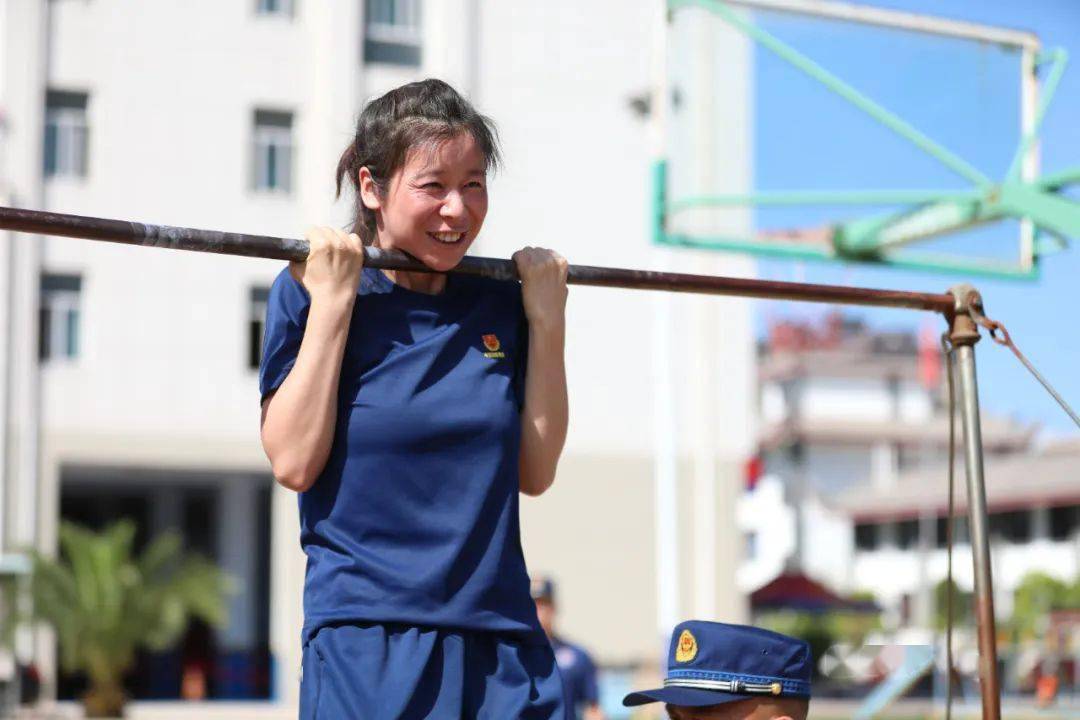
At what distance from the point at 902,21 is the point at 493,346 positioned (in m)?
6.75

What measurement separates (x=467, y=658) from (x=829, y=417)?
54879 mm

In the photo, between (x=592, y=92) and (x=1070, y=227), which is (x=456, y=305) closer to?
(x=1070, y=227)

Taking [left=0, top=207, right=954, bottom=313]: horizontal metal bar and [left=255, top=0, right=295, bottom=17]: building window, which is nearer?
[left=0, top=207, right=954, bottom=313]: horizontal metal bar

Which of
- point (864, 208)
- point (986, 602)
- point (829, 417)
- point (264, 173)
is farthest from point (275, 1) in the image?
point (829, 417)

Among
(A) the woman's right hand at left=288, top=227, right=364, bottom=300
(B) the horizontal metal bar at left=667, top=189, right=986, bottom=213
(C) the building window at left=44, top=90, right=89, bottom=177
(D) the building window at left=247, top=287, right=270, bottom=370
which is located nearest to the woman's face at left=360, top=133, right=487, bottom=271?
(A) the woman's right hand at left=288, top=227, right=364, bottom=300

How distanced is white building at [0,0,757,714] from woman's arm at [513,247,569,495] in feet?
46.9

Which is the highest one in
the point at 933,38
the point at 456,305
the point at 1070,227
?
the point at 933,38

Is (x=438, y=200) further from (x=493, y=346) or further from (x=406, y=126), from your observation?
(x=493, y=346)

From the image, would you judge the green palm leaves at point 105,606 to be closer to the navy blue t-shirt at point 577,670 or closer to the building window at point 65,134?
the building window at point 65,134

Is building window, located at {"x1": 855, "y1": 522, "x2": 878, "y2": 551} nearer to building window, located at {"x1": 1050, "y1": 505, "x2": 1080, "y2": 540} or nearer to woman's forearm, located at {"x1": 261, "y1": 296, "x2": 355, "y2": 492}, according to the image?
building window, located at {"x1": 1050, "y1": 505, "x2": 1080, "y2": 540}

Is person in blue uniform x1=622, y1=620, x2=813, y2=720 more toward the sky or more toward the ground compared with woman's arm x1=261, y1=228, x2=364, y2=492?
more toward the ground

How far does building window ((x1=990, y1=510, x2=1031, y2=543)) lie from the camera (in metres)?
43.7

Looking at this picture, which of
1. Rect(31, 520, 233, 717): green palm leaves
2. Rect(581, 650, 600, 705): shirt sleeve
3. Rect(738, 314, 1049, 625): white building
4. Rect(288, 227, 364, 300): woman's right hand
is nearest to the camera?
Rect(288, 227, 364, 300): woman's right hand

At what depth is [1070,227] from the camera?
26.1 ft
